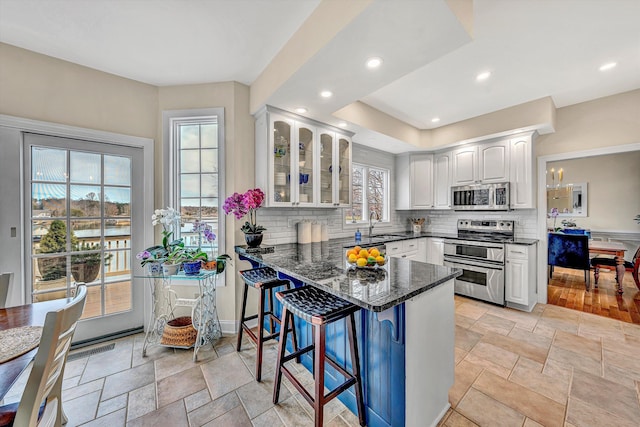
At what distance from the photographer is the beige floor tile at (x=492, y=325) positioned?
2807 millimetres

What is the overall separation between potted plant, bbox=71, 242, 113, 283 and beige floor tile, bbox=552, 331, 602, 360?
4.60 m

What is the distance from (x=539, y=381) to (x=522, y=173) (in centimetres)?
268

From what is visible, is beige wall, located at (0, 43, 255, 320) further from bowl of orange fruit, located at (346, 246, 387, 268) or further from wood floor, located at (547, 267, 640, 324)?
wood floor, located at (547, 267, 640, 324)

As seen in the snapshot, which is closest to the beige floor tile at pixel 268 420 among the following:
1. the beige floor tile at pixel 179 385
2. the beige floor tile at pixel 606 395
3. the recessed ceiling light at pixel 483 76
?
the beige floor tile at pixel 179 385

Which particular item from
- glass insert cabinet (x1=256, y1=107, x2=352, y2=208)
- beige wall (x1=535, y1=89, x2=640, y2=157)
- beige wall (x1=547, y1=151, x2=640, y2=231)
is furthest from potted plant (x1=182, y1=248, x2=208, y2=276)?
beige wall (x1=547, y1=151, x2=640, y2=231)

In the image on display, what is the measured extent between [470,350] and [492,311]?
125 centimetres

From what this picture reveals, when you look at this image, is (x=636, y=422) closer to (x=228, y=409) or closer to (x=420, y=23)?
(x=228, y=409)

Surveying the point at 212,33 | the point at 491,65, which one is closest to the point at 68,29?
the point at 212,33

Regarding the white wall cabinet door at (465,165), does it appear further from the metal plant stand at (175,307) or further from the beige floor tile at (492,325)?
the metal plant stand at (175,307)

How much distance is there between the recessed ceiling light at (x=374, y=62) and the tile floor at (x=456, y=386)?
2.43 meters

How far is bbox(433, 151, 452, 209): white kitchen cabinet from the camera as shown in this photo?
4312 mm

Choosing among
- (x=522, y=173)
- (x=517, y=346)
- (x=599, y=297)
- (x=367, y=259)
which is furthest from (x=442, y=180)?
(x=367, y=259)

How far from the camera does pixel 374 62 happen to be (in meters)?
1.88

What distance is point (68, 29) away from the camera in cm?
194
